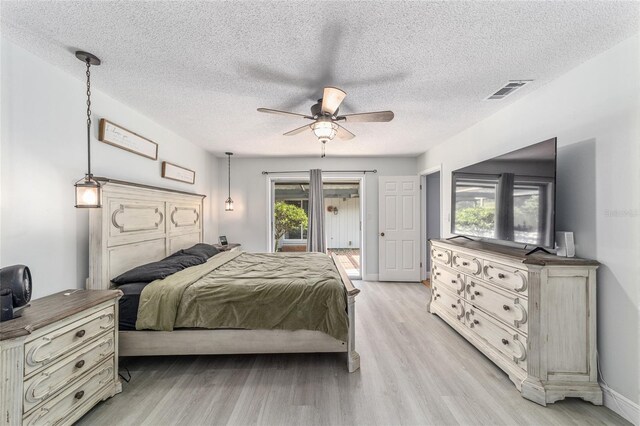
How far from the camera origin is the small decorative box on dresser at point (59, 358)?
1216 mm

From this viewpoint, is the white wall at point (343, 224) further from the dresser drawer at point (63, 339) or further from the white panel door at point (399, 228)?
the dresser drawer at point (63, 339)

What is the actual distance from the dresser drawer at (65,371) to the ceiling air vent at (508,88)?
373cm

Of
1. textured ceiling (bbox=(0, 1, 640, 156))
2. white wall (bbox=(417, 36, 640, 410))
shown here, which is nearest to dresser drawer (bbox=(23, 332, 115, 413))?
textured ceiling (bbox=(0, 1, 640, 156))

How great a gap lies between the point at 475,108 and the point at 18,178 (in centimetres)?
392

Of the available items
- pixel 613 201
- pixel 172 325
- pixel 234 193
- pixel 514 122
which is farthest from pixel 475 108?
pixel 234 193

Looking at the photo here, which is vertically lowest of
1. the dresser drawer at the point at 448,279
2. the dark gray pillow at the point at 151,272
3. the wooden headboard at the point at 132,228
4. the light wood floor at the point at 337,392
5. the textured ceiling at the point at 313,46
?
the light wood floor at the point at 337,392

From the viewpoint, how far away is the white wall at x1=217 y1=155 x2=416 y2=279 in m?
5.05

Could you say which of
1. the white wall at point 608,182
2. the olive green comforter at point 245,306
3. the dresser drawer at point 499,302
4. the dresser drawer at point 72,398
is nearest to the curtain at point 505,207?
the white wall at point 608,182

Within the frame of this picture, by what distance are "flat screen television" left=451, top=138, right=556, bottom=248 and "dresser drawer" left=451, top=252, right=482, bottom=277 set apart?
0.33 metres

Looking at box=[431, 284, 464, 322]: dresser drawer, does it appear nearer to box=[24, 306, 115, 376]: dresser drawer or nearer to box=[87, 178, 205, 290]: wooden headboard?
box=[24, 306, 115, 376]: dresser drawer

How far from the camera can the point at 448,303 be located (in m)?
2.91

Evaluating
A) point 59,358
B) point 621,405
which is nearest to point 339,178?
point 621,405

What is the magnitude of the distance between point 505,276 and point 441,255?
1.03 metres

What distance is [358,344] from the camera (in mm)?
2576
